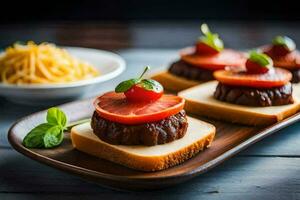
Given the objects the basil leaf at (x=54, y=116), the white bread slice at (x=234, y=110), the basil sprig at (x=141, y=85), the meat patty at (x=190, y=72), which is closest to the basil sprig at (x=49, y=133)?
the basil leaf at (x=54, y=116)

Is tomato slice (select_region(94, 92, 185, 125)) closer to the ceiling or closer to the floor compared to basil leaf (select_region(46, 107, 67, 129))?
closer to the ceiling

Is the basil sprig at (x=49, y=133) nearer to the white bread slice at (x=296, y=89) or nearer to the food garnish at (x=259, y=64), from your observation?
the food garnish at (x=259, y=64)

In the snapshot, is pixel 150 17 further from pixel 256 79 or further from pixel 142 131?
pixel 142 131

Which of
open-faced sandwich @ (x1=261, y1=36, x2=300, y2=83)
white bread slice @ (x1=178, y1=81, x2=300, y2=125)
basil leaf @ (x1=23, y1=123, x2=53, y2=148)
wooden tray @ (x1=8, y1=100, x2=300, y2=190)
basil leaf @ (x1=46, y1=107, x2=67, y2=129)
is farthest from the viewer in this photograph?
open-faced sandwich @ (x1=261, y1=36, x2=300, y2=83)

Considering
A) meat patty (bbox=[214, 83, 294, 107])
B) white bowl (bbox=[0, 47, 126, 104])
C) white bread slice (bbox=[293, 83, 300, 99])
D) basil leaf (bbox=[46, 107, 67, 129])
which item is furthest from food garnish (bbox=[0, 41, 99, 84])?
white bread slice (bbox=[293, 83, 300, 99])

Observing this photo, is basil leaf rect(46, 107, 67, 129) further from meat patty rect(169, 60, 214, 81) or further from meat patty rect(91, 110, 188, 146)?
meat patty rect(169, 60, 214, 81)

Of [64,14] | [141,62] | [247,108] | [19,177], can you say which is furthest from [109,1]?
[19,177]

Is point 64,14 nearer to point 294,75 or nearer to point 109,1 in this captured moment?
point 109,1

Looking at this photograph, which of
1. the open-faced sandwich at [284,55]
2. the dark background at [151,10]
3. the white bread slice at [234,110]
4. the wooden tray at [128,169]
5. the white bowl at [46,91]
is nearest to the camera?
the wooden tray at [128,169]

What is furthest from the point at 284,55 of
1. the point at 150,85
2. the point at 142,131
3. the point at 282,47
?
the point at 142,131
